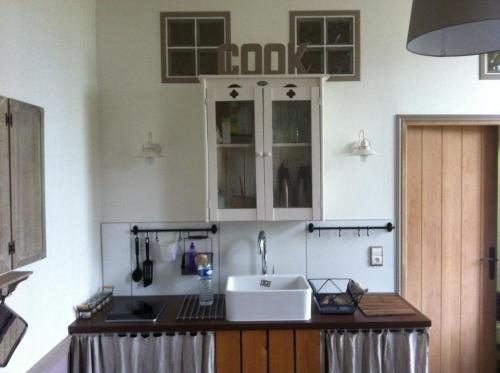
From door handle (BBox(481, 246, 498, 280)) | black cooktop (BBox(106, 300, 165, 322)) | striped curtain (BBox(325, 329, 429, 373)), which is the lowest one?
striped curtain (BBox(325, 329, 429, 373))

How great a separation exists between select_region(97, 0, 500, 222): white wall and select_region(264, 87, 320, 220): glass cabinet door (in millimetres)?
274

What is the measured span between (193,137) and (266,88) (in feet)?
1.94

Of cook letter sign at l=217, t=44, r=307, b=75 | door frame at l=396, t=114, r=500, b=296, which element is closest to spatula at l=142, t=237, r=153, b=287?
cook letter sign at l=217, t=44, r=307, b=75

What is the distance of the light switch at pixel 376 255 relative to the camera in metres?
2.26

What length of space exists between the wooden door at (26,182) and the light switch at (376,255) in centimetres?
191

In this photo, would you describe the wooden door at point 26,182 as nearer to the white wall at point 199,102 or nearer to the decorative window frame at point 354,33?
the white wall at point 199,102

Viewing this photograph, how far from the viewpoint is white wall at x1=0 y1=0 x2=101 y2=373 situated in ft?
4.75

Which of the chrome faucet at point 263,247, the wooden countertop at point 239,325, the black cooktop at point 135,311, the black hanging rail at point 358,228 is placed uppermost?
the black hanging rail at point 358,228

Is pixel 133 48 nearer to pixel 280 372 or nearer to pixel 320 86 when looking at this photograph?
pixel 320 86

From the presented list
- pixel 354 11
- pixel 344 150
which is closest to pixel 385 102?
pixel 344 150

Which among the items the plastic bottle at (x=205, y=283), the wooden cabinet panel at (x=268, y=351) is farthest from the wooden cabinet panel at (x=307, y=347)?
the plastic bottle at (x=205, y=283)

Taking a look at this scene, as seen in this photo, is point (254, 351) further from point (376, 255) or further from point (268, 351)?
point (376, 255)

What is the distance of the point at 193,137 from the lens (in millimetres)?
2266

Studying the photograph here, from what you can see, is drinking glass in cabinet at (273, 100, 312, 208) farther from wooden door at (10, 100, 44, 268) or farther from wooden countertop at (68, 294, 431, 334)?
wooden door at (10, 100, 44, 268)
